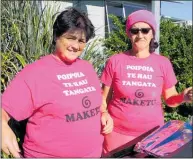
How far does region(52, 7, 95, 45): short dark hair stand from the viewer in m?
1.84

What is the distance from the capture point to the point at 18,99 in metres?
1.63

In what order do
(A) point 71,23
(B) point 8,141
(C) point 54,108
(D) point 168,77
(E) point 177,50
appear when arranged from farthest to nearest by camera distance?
(E) point 177,50 → (D) point 168,77 → (A) point 71,23 → (C) point 54,108 → (B) point 8,141

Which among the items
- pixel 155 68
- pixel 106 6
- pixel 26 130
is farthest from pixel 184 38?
pixel 106 6

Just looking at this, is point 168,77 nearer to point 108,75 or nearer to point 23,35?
point 108,75

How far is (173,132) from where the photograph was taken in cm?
170

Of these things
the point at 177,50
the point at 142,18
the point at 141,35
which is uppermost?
the point at 142,18

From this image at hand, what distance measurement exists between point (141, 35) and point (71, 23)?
596 millimetres

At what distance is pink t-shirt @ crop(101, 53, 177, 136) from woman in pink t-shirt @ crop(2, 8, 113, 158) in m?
0.44

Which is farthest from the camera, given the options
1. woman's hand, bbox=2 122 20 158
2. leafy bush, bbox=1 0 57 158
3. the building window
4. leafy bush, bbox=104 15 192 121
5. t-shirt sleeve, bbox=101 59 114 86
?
the building window

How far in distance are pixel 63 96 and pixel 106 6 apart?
246 inches

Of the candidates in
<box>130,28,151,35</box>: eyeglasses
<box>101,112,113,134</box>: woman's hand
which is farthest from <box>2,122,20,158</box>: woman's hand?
<box>130,28,151,35</box>: eyeglasses

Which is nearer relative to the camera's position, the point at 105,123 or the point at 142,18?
the point at 105,123

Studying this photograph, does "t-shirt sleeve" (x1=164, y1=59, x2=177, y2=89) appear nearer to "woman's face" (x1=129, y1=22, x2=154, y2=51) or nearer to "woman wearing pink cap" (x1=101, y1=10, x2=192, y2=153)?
"woman wearing pink cap" (x1=101, y1=10, x2=192, y2=153)

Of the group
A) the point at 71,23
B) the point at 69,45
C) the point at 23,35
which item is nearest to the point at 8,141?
the point at 69,45
